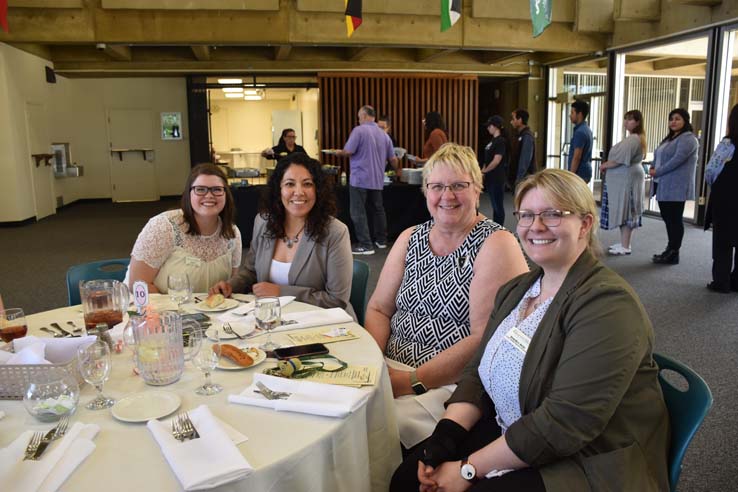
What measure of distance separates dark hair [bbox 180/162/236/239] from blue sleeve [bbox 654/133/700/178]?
539 centimetres

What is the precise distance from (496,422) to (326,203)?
1468 millimetres

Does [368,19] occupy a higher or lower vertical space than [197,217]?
higher

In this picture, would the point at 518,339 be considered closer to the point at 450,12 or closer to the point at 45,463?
the point at 45,463

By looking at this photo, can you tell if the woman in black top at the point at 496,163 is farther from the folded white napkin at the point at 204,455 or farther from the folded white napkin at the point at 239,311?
the folded white napkin at the point at 204,455

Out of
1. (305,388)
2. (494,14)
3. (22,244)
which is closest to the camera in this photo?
(305,388)

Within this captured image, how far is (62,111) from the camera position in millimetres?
12461

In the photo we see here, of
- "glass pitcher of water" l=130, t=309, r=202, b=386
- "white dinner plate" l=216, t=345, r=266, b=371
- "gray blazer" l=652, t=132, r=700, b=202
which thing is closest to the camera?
"glass pitcher of water" l=130, t=309, r=202, b=386

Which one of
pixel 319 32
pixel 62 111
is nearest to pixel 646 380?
pixel 319 32

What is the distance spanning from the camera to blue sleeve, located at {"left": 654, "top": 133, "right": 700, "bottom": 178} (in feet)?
21.4

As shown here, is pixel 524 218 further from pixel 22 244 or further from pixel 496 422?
pixel 22 244

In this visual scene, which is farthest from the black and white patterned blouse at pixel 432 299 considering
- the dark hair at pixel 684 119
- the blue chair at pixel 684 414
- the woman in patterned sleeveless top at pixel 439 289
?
the dark hair at pixel 684 119

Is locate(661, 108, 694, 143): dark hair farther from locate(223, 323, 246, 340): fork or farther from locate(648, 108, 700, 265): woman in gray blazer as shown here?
locate(223, 323, 246, 340): fork

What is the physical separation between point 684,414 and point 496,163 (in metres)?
6.97

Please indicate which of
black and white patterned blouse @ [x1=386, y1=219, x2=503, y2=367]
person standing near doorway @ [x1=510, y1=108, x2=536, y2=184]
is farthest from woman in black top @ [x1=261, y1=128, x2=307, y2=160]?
black and white patterned blouse @ [x1=386, y1=219, x2=503, y2=367]
